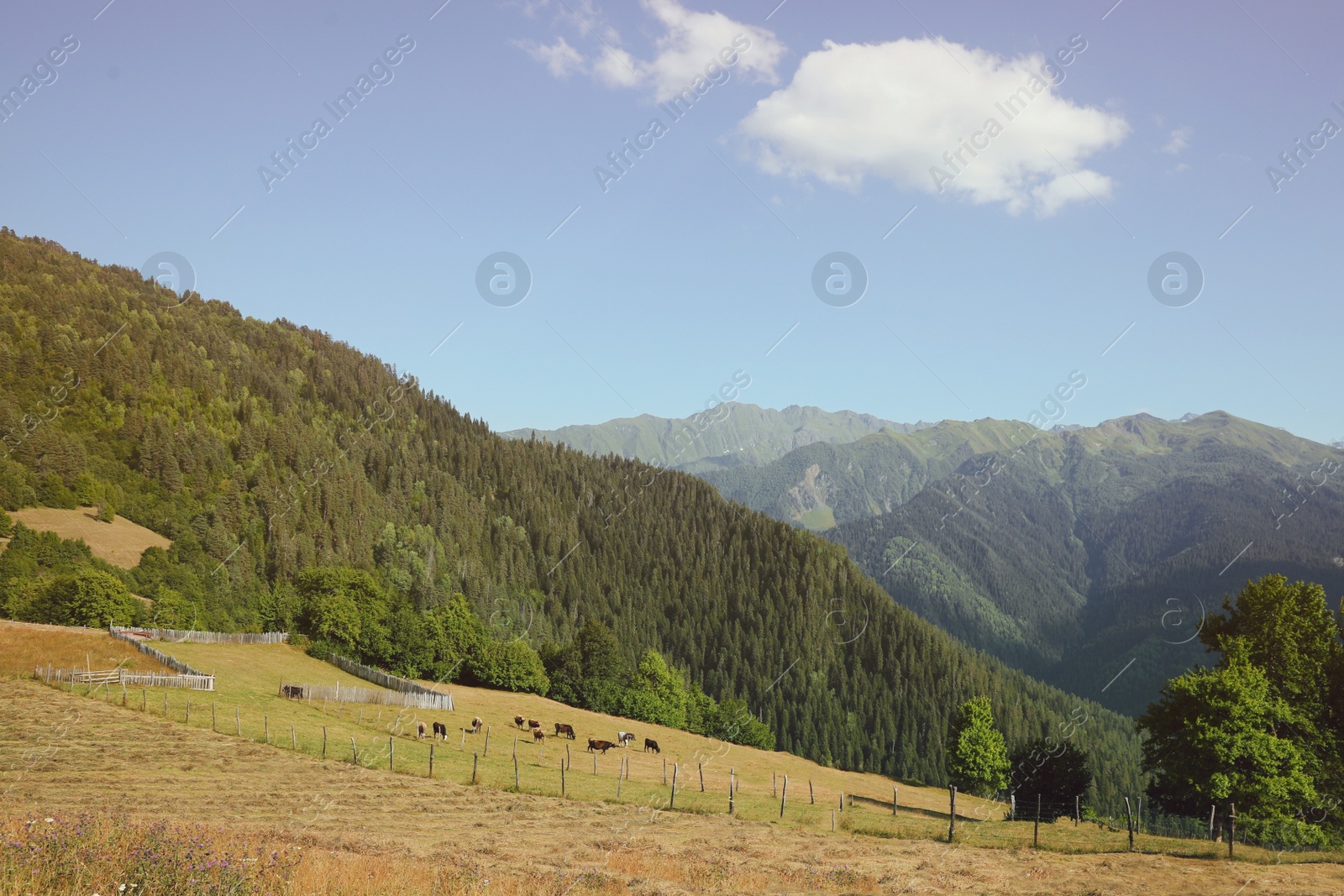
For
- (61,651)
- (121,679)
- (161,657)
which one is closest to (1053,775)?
(161,657)

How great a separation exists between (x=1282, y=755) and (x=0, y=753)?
7619cm

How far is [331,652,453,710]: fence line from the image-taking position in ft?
285

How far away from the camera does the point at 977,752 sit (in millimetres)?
100188

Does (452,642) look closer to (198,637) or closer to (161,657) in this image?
(198,637)

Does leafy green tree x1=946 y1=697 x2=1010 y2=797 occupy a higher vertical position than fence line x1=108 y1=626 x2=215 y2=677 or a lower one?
lower

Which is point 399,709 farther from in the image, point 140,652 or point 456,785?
point 456,785

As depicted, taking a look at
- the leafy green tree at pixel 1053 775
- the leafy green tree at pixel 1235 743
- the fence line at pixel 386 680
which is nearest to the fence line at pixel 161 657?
the fence line at pixel 386 680

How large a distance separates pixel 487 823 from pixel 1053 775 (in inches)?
3096

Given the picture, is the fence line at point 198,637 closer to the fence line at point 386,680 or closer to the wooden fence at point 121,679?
the fence line at point 386,680

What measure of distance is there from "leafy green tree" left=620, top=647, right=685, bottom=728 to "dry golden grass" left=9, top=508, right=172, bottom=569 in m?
84.9

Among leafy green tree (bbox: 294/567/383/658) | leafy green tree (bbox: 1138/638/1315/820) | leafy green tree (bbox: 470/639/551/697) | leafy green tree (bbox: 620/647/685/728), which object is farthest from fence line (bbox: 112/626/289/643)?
leafy green tree (bbox: 1138/638/1315/820)

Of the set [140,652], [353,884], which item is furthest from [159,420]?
[353,884]

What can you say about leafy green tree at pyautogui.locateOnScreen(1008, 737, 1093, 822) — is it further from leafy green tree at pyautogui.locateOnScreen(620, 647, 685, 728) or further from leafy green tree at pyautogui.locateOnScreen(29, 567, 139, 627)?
leafy green tree at pyautogui.locateOnScreen(29, 567, 139, 627)

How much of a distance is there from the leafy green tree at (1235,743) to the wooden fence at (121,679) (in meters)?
76.2
